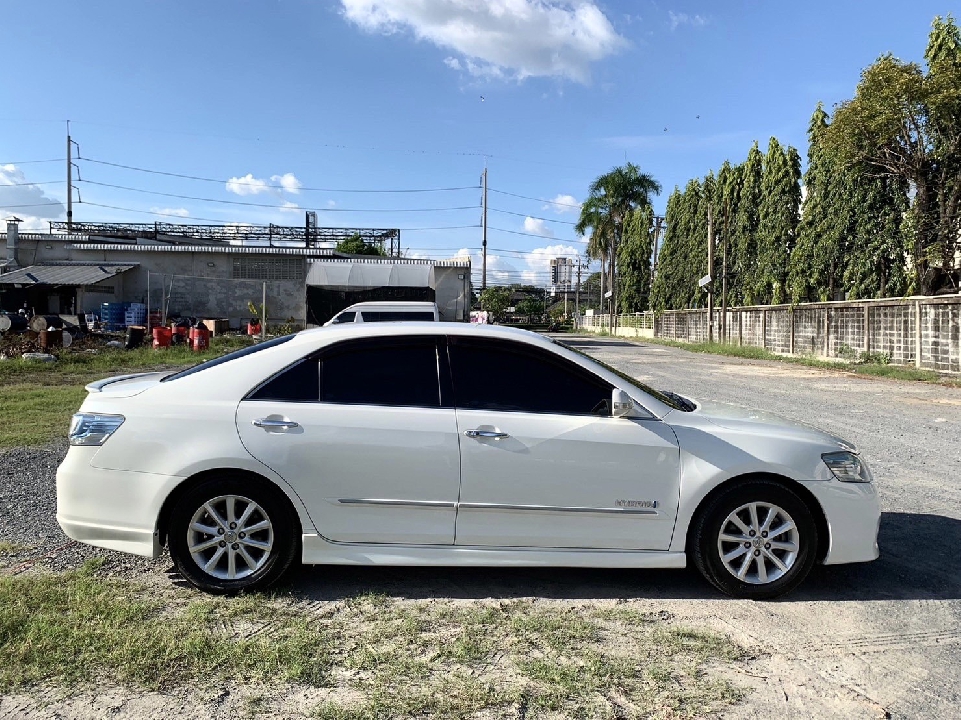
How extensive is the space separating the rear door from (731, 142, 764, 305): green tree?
3538 centimetres

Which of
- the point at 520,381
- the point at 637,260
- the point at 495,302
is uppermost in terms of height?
the point at 637,260

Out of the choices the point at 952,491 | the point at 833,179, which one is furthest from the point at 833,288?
the point at 952,491

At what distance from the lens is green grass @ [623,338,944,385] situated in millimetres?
19031

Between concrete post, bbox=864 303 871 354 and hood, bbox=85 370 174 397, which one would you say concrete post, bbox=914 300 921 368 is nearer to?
concrete post, bbox=864 303 871 354

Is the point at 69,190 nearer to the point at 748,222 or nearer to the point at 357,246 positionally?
the point at 357,246

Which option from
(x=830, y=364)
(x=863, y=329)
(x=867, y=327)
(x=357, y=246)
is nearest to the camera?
(x=867, y=327)

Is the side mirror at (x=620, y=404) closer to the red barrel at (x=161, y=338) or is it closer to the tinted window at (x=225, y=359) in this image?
the tinted window at (x=225, y=359)

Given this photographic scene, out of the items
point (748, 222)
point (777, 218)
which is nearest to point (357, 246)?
point (748, 222)

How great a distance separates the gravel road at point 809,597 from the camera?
9.76 feet

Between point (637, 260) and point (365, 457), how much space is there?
5695 cm

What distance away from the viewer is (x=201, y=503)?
152 inches

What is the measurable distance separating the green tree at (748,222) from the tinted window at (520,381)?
114 feet

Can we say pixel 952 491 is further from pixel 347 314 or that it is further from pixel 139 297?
pixel 139 297

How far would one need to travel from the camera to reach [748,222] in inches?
1449
